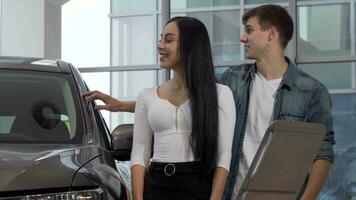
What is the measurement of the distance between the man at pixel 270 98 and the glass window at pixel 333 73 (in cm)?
593

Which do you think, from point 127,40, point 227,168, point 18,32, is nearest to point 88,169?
point 227,168

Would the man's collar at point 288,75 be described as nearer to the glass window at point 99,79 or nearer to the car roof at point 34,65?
the car roof at point 34,65

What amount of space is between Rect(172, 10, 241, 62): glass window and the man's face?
624cm

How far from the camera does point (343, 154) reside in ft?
26.2

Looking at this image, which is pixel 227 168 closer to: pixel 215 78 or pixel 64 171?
pixel 215 78

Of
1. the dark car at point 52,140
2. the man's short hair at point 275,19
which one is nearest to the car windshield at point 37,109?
the dark car at point 52,140

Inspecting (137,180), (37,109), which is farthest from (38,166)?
(37,109)

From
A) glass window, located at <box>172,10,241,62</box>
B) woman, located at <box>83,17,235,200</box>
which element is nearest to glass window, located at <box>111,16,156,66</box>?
glass window, located at <box>172,10,241,62</box>

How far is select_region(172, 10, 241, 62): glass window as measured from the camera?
27.9ft

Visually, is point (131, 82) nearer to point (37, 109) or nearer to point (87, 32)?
point (87, 32)

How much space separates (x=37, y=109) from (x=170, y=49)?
2.14 ft

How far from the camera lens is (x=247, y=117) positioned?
2215mm

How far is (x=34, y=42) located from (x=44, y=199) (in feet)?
25.5

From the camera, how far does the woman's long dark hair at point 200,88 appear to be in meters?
2.07
